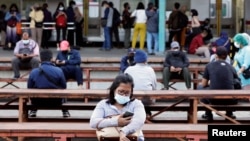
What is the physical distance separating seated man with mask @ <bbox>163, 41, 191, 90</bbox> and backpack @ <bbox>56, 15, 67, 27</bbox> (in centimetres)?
839

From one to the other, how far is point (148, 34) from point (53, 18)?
3.91 m

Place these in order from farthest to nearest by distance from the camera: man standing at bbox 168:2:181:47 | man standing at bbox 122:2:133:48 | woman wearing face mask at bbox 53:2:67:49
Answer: man standing at bbox 122:2:133:48 < woman wearing face mask at bbox 53:2:67:49 < man standing at bbox 168:2:181:47

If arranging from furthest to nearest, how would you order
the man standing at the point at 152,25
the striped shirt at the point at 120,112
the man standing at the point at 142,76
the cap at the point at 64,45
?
the man standing at the point at 152,25, the cap at the point at 64,45, the man standing at the point at 142,76, the striped shirt at the point at 120,112

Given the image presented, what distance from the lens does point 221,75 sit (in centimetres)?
1052

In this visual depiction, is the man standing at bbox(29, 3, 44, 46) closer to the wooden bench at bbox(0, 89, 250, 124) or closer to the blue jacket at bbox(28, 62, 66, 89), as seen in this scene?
the blue jacket at bbox(28, 62, 66, 89)

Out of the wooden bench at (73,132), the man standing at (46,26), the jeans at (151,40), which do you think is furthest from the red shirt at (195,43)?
the wooden bench at (73,132)

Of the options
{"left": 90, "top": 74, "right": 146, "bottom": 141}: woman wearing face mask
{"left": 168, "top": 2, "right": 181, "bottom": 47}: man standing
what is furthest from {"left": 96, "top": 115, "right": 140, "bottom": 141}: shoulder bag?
{"left": 168, "top": 2, "right": 181, "bottom": 47}: man standing

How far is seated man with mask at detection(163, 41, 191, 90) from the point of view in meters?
14.0

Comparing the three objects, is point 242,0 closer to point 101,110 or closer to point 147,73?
point 147,73

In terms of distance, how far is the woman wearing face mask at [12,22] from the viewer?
21.9 metres

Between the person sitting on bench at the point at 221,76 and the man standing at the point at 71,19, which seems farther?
the man standing at the point at 71,19

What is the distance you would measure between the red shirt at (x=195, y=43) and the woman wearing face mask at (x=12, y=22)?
5.75m

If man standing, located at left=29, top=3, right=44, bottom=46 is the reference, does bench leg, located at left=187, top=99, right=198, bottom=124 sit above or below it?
below

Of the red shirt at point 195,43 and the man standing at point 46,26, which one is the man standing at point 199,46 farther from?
the man standing at point 46,26
